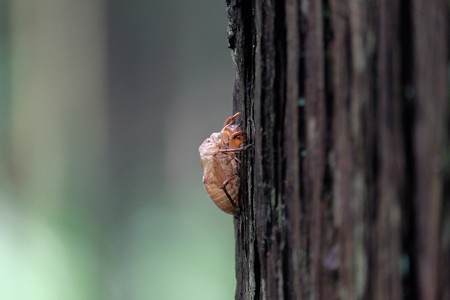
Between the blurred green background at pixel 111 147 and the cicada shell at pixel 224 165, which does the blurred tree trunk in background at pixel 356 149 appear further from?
the blurred green background at pixel 111 147

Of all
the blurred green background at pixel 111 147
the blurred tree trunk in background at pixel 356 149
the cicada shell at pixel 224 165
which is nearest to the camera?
the blurred tree trunk in background at pixel 356 149

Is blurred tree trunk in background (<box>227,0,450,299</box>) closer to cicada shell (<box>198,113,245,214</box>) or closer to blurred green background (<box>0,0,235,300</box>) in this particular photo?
cicada shell (<box>198,113,245,214</box>)

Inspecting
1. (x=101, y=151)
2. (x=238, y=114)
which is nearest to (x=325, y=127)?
(x=238, y=114)

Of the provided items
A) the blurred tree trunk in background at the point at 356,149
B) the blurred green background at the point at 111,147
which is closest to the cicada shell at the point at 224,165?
the blurred tree trunk in background at the point at 356,149

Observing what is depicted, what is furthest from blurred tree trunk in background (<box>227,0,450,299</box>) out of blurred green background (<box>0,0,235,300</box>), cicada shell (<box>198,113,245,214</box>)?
blurred green background (<box>0,0,235,300</box>)

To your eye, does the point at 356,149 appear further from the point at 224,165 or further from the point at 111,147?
the point at 111,147

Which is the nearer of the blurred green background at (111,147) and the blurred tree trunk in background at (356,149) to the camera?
the blurred tree trunk in background at (356,149)
